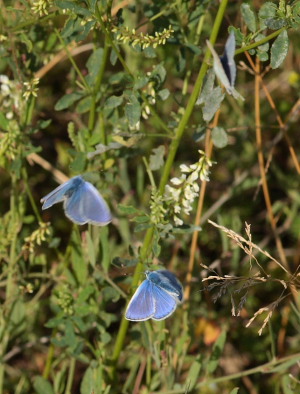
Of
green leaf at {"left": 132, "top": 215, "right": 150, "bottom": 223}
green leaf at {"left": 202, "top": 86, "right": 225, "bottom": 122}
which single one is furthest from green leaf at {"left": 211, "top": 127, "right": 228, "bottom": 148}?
green leaf at {"left": 132, "top": 215, "right": 150, "bottom": 223}

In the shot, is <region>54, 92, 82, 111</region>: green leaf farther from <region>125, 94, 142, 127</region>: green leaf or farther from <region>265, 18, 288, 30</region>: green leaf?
<region>265, 18, 288, 30</region>: green leaf

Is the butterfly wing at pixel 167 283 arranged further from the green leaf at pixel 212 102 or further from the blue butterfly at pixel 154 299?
the green leaf at pixel 212 102

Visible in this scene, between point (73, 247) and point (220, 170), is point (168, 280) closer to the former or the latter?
point (73, 247)

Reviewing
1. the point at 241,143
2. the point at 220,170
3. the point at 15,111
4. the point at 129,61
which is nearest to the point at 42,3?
the point at 15,111

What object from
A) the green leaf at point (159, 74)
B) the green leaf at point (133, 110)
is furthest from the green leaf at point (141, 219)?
the green leaf at point (159, 74)

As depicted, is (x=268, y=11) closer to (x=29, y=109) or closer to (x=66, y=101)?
(x=66, y=101)

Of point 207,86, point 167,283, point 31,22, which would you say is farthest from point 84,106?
point 167,283

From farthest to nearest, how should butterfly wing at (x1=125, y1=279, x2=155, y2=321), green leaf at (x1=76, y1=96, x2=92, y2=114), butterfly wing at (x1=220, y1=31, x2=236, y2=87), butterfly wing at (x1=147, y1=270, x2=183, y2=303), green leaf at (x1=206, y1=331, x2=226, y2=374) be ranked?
green leaf at (x1=206, y1=331, x2=226, y2=374) < green leaf at (x1=76, y1=96, x2=92, y2=114) < butterfly wing at (x1=147, y1=270, x2=183, y2=303) < butterfly wing at (x1=125, y1=279, x2=155, y2=321) < butterfly wing at (x1=220, y1=31, x2=236, y2=87)
